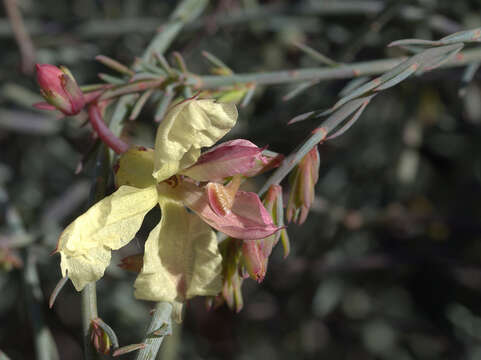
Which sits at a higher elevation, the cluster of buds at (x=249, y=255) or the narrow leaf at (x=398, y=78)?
the narrow leaf at (x=398, y=78)

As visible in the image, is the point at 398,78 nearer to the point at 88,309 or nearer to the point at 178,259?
the point at 178,259

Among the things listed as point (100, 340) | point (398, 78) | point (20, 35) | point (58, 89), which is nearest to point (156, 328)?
point (100, 340)

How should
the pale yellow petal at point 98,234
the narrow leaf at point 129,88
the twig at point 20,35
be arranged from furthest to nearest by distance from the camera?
the twig at point 20,35, the narrow leaf at point 129,88, the pale yellow petal at point 98,234

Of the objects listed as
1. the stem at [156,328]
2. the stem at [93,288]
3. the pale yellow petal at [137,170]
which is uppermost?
the pale yellow petal at [137,170]

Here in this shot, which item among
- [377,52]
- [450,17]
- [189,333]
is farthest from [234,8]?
[189,333]

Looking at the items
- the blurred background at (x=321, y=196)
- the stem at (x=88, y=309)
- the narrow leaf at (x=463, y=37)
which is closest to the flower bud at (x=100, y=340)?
the stem at (x=88, y=309)

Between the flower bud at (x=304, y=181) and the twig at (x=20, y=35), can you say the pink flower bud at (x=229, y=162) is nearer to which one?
the flower bud at (x=304, y=181)
